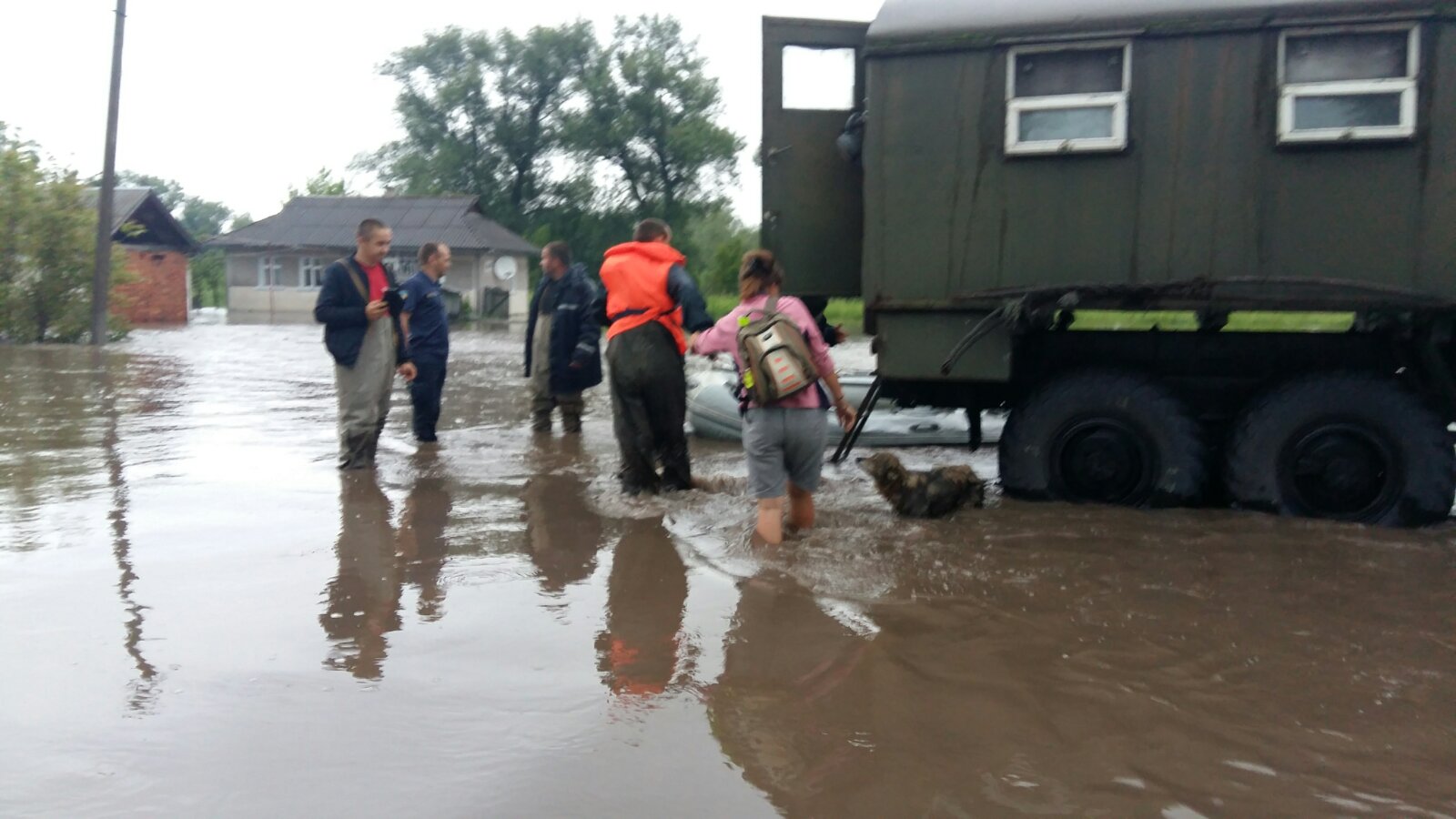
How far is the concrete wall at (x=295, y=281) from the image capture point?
48906 mm

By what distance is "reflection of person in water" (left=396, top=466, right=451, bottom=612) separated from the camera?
5.34m

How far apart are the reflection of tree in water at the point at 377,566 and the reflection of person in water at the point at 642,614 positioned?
790 millimetres

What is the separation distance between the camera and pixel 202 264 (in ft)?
275

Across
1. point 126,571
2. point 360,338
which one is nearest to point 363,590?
point 126,571

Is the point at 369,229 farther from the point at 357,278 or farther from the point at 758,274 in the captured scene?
the point at 758,274

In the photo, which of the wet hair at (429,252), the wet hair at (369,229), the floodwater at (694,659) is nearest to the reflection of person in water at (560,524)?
the floodwater at (694,659)

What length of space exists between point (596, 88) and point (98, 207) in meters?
41.2

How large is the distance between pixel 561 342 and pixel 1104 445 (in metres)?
4.59

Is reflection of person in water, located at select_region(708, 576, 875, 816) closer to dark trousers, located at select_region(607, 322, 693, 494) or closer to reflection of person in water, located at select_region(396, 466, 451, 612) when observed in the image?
reflection of person in water, located at select_region(396, 466, 451, 612)

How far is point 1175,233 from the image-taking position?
22.6ft

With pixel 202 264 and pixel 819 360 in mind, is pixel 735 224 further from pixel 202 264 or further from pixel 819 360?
pixel 819 360

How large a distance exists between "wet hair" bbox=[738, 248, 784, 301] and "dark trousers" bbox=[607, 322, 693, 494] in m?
1.22

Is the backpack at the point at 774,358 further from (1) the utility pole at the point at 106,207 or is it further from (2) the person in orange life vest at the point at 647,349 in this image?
(1) the utility pole at the point at 106,207

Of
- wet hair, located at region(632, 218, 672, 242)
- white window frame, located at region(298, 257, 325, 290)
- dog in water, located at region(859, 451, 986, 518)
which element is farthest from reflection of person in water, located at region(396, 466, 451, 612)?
white window frame, located at region(298, 257, 325, 290)
